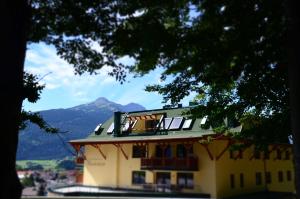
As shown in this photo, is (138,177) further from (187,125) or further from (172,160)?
(187,125)

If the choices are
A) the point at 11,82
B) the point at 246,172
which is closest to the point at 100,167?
the point at 246,172

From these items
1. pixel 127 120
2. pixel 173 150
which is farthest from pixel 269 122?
pixel 127 120

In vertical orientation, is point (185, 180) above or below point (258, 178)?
below

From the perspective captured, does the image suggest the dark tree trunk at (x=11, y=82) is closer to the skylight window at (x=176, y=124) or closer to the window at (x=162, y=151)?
the window at (x=162, y=151)

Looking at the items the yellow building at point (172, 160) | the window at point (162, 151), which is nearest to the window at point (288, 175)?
the yellow building at point (172, 160)

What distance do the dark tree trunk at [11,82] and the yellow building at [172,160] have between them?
90.5 feet

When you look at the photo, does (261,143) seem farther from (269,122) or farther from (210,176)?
(210,176)

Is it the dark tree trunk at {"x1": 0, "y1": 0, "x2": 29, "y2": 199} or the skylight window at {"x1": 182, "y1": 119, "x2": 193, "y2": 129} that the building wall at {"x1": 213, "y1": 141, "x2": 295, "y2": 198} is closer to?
the skylight window at {"x1": 182, "y1": 119, "x2": 193, "y2": 129}

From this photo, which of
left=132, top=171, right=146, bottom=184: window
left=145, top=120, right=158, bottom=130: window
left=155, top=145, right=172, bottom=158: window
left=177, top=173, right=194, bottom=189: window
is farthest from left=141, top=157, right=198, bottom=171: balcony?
left=145, top=120, right=158, bottom=130: window

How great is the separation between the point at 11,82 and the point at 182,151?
33419 mm

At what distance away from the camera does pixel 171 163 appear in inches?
1468

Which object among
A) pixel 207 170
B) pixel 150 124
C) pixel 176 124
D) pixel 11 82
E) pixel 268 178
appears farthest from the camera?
pixel 150 124

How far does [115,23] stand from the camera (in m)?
7.11

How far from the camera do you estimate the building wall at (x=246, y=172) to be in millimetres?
35969
